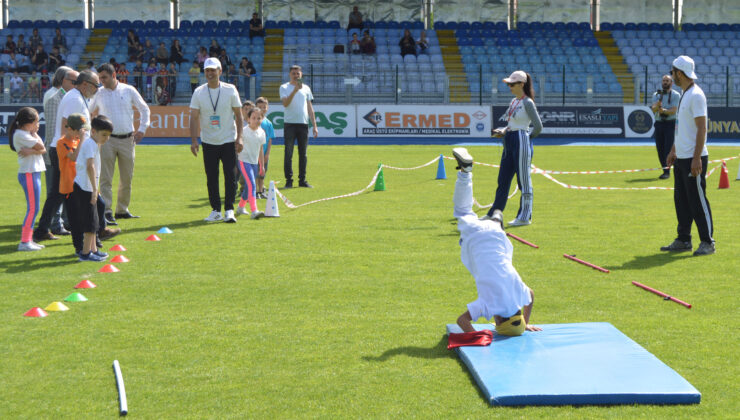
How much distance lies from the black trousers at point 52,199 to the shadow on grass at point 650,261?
21.8ft

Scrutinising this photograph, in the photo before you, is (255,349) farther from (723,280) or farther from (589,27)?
(589,27)

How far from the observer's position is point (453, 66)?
37.2m

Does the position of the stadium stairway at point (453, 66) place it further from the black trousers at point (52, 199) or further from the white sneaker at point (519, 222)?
the black trousers at point (52, 199)

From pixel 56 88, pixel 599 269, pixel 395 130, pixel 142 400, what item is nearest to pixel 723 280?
pixel 599 269

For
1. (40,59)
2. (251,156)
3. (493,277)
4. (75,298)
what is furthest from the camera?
(40,59)

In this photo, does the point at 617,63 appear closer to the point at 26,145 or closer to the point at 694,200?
the point at 694,200

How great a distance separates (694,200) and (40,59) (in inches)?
1230

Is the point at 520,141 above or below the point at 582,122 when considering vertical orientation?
below

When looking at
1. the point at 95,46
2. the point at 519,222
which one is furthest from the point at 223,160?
the point at 95,46

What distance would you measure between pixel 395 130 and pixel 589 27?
1649 cm

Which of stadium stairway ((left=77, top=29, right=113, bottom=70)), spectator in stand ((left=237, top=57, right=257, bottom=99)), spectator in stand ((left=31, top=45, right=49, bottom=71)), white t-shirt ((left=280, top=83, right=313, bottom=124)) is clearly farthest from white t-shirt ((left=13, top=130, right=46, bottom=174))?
stadium stairway ((left=77, top=29, right=113, bottom=70))

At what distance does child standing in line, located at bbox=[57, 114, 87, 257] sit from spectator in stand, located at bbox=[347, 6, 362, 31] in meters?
32.1

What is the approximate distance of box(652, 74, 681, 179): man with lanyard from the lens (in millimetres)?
16938

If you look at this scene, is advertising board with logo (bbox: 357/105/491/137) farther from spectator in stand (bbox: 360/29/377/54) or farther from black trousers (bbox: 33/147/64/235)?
black trousers (bbox: 33/147/64/235)
